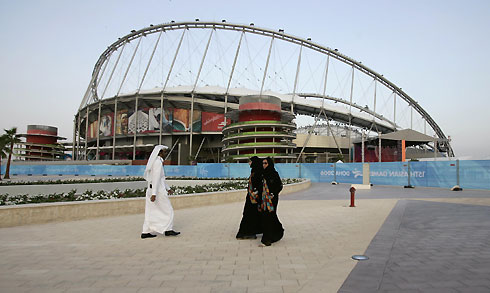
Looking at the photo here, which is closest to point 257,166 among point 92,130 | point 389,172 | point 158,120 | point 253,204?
point 253,204

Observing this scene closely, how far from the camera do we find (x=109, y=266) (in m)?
4.68

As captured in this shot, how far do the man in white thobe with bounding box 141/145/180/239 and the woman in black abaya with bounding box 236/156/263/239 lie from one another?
A: 1.58 metres

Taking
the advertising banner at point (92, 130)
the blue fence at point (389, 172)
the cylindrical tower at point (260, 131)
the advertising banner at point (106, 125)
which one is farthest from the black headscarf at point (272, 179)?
the advertising banner at point (92, 130)

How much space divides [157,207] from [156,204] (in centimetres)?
7

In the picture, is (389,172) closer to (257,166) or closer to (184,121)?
(257,166)

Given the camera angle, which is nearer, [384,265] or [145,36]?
[384,265]

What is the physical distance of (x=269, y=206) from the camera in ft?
20.0

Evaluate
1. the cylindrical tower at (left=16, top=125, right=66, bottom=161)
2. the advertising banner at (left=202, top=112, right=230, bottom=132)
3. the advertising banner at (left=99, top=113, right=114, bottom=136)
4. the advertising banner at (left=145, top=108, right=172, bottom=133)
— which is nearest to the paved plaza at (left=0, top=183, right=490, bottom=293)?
the advertising banner at (left=202, top=112, right=230, bottom=132)

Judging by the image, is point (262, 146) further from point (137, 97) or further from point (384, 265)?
point (384, 265)

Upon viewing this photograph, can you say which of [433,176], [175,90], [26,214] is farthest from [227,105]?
[26,214]

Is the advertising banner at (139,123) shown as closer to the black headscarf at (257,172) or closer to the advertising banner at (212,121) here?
the advertising banner at (212,121)

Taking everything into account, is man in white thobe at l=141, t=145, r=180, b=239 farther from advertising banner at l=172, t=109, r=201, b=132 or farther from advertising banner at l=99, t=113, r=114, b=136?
advertising banner at l=99, t=113, r=114, b=136

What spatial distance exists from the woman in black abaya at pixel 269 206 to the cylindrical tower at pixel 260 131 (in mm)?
46427

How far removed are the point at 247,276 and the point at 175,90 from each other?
68.2 metres
